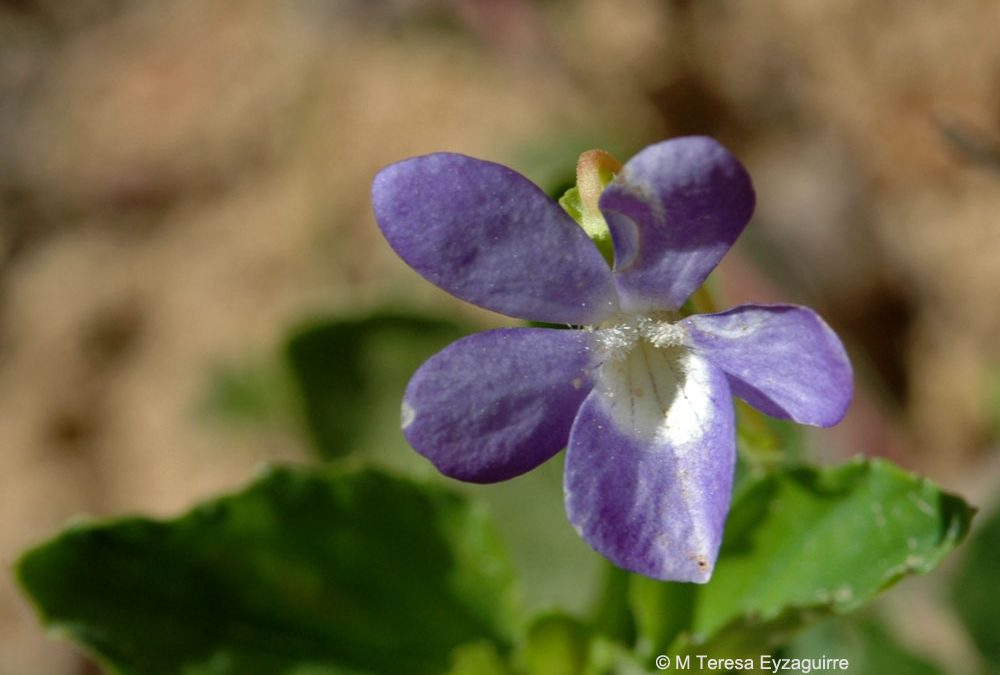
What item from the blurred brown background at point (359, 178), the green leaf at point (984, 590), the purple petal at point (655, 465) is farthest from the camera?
the blurred brown background at point (359, 178)

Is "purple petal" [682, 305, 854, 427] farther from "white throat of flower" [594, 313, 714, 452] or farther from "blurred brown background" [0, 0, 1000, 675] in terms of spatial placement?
"blurred brown background" [0, 0, 1000, 675]

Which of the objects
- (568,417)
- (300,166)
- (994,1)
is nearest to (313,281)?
(300,166)

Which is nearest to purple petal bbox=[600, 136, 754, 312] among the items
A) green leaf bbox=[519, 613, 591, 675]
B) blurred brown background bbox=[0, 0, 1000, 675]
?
green leaf bbox=[519, 613, 591, 675]

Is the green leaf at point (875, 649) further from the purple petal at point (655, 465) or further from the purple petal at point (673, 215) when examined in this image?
the purple petal at point (673, 215)

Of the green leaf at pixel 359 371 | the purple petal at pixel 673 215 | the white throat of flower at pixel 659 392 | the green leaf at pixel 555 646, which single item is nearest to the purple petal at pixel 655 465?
the white throat of flower at pixel 659 392

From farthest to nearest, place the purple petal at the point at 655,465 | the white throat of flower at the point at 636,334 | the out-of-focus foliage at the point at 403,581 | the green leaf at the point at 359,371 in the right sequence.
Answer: the green leaf at the point at 359,371 < the out-of-focus foliage at the point at 403,581 < the white throat of flower at the point at 636,334 < the purple petal at the point at 655,465

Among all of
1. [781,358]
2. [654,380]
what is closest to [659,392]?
[654,380]

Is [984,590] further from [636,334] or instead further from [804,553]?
[636,334]

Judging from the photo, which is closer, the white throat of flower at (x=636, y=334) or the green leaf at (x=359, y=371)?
the white throat of flower at (x=636, y=334)
